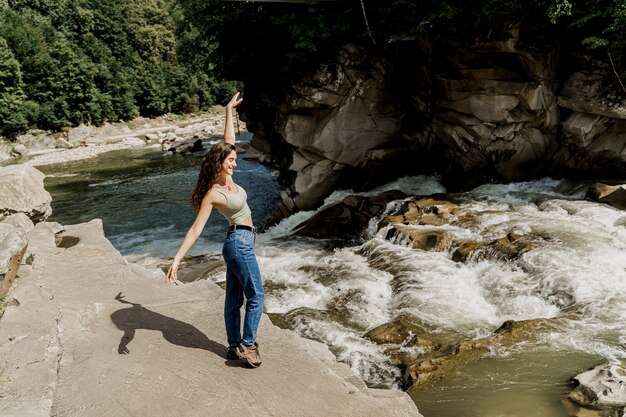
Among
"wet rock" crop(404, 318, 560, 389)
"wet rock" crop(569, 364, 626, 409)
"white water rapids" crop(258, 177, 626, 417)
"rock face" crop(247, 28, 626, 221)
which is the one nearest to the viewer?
"wet rock" crop(569, 364, 626, 409)

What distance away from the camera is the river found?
6090mm

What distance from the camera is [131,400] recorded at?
165 inches

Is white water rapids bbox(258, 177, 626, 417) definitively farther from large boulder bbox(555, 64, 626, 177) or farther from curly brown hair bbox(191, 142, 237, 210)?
curly brown hair bbox(191, 142, 237, 210)

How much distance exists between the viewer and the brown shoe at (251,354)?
459 cm

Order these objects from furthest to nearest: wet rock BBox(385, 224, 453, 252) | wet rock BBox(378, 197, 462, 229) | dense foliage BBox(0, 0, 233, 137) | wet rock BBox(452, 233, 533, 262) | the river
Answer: dense foliage BBox(0, 0, 233, 137), wet rock BBox(378, 197, 462, 229), wet rock BBox(385, 224, 453, 252), wet rock BBox(452, 233, 533, 262), the river

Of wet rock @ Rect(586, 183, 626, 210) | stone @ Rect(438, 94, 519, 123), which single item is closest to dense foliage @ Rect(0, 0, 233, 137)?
stone @ Rect(438, 94, 519, 123)

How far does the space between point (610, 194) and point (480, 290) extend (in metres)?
4.95

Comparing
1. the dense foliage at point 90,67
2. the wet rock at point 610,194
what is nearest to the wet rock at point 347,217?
the wet rock at point 610,194

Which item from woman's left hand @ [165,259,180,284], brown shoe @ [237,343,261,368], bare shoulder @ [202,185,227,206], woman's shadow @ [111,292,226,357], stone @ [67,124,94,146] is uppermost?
bare shoulder @ [202,185,227,206]

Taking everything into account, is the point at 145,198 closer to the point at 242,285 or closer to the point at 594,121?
the point at 594,121

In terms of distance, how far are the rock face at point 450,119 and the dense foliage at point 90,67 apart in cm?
2106

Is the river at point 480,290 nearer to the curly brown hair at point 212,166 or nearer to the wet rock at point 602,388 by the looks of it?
the wet rock at point 602,388

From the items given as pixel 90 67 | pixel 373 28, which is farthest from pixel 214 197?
pixel 90 67

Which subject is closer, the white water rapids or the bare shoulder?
the bare shoulder
